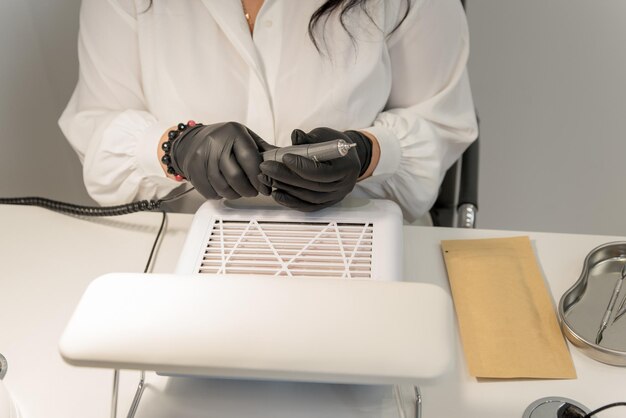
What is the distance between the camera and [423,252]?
0.89 metres

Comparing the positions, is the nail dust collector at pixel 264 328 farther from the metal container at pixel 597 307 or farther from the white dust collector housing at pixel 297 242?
the metal container at pixel 597 307

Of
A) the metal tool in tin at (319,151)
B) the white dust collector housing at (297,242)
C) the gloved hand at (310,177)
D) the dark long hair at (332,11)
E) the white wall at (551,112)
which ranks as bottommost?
the white wall at (551,112)

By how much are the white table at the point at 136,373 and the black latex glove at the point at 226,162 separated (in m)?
0.13

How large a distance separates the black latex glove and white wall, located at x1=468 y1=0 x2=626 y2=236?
31.1 inches

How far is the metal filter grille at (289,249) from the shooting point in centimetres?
72

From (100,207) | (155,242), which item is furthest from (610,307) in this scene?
(100,207)

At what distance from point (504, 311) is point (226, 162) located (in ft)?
1.35

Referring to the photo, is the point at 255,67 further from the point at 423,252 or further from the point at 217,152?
the point at 423,252

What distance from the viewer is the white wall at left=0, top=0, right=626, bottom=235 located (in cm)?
136

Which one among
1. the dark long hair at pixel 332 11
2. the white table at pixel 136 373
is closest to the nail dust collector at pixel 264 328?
the white table at pixel 136 373

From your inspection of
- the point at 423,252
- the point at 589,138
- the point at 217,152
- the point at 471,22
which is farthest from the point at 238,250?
the point at 589,138

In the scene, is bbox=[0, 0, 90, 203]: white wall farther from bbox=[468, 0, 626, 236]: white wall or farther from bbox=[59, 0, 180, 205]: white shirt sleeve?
bbox=[468, 0, 626, 236]: white wall

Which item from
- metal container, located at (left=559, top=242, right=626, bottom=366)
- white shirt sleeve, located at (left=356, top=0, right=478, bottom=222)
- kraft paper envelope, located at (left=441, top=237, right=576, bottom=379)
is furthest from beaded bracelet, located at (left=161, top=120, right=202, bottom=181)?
metal container, located at (left=559, top=242, right=626, bottom=366)

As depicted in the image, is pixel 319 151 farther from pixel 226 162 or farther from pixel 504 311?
pixel 504 311
